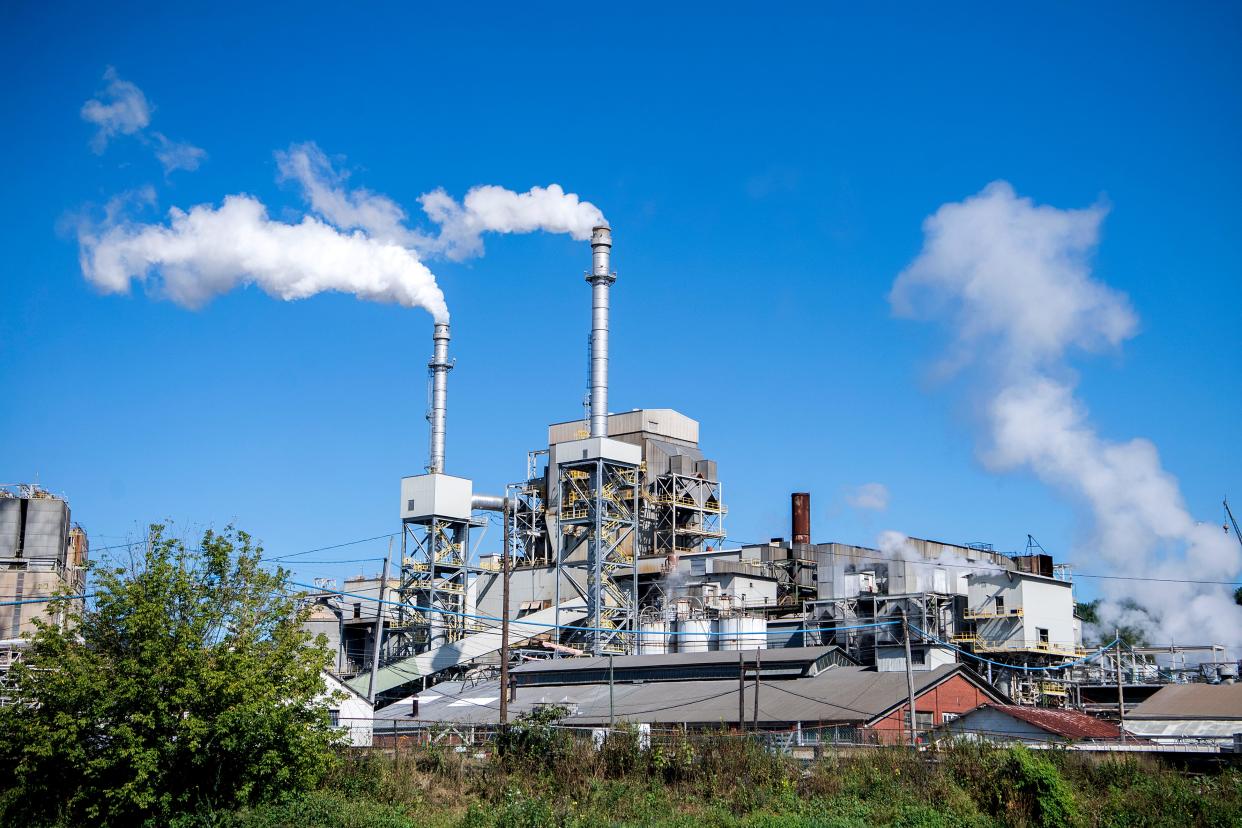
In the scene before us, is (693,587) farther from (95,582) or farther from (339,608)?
(95,582)

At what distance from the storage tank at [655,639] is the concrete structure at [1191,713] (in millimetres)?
26446

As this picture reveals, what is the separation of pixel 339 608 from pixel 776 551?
30140 mm

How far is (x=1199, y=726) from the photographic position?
49.2 m

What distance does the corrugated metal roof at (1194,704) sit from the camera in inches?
1973

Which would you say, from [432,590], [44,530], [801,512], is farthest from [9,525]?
[801,512]

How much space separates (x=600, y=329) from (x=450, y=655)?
69.5ft

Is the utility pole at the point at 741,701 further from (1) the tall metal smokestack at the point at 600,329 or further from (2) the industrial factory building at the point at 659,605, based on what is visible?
(1) the tall metal smokestack at the point at 600,329

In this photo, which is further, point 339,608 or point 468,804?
point 339,608

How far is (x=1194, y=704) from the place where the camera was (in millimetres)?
51406

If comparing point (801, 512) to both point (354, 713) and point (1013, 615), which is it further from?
point (354, 713)

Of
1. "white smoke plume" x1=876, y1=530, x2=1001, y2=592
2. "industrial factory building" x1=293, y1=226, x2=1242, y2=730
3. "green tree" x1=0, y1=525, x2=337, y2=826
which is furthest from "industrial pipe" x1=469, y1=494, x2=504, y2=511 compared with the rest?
"green tree" x1=0, y1=525, x2=337, y2=826

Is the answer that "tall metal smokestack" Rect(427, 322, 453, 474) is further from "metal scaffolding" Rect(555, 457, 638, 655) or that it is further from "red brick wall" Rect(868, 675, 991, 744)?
"red brick wall" Rect(868, 675, 991, 744)

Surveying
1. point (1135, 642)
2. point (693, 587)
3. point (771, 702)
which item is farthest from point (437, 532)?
point (1135, 642)

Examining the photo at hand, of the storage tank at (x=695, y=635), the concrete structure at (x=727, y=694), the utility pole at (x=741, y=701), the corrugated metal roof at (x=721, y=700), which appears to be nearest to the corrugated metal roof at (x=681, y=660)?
the concrete structure at (x=727, y=694)
